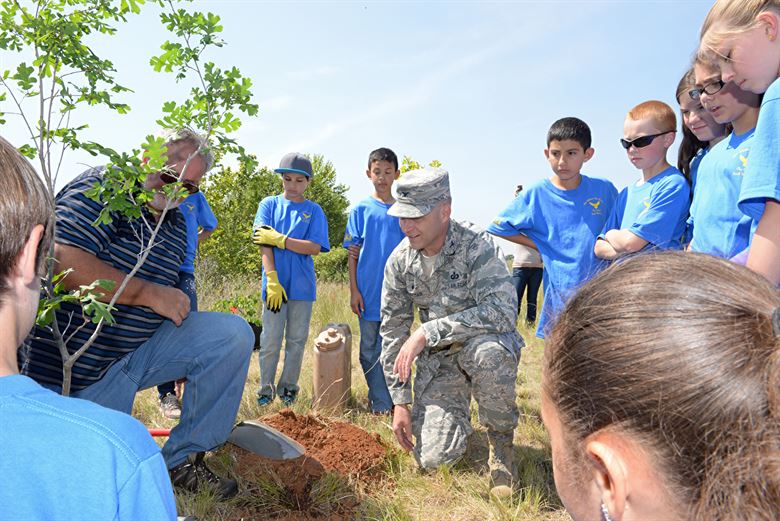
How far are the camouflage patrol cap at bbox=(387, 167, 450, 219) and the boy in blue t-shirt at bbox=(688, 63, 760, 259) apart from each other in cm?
132

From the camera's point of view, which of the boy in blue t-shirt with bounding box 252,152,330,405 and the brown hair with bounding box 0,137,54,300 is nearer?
the brown hair with bounding box 0,137,54,300

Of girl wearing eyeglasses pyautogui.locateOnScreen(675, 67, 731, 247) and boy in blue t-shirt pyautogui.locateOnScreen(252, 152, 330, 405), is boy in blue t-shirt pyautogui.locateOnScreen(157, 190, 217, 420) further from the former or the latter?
girl wearing eyeglasses pyautogui.locateOnScreen(675, 67, 731, 247)

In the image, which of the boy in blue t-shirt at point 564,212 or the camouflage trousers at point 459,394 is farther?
the boy in blue t-shirt at point 564,212

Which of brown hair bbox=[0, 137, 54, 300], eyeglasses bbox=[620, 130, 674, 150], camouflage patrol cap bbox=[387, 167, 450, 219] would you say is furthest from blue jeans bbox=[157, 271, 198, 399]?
brown hair bbox=[0, 137, 54, 300]

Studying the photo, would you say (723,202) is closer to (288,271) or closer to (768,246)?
(768,246)

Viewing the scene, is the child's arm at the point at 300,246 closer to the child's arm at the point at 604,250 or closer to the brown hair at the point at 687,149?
the child's arm at the point at 604,250

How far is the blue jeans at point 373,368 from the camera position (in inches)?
167

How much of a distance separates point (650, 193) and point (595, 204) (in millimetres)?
633

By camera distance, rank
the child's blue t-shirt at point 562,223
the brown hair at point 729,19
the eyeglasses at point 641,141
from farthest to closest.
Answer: the child's blue t-shirt at point 562,223 → the eyeglasses at point 641,141 → the brown hair at point 729,19

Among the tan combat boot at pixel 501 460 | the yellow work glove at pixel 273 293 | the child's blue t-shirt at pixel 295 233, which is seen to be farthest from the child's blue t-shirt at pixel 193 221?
the tan combat boot at pixel 501 460

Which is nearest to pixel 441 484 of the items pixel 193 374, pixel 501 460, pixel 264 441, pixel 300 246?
pixel 501 460

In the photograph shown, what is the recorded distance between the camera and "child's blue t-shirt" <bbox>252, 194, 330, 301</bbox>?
15.2 feet

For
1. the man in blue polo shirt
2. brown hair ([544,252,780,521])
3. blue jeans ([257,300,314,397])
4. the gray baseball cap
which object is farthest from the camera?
the gray baseball cap

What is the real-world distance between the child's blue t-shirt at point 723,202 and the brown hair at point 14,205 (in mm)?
2069
